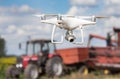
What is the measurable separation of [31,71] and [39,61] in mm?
664

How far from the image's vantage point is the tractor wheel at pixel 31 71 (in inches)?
753

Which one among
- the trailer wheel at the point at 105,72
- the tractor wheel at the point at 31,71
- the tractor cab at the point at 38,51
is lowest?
the trailer wheel at the point at 105,72

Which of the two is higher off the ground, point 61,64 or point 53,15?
point 53,15

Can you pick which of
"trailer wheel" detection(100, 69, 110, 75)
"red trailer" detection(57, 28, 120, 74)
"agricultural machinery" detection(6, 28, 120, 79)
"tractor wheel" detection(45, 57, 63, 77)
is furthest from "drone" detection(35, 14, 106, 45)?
"trailer wheel" detection(100, 69, 110, 75)

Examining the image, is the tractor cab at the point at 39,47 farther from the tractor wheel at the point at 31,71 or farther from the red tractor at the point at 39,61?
the tractor wheel at the point at 31,71

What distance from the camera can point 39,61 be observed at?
19406 millimetres

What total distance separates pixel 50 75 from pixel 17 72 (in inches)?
83.6

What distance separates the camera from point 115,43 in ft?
71.5

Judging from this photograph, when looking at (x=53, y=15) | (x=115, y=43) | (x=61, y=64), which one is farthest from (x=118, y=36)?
(x=53, y=15)

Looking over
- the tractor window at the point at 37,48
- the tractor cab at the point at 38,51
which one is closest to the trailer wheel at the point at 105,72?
the tractor cab at the point at 38,51

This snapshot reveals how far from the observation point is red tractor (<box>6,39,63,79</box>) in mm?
18828

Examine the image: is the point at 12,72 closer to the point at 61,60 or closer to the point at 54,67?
the point at 54,67

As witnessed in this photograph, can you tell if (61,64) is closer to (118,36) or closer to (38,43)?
(38,43)

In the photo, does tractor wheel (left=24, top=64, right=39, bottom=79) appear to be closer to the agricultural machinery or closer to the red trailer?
the agricultural machinery
